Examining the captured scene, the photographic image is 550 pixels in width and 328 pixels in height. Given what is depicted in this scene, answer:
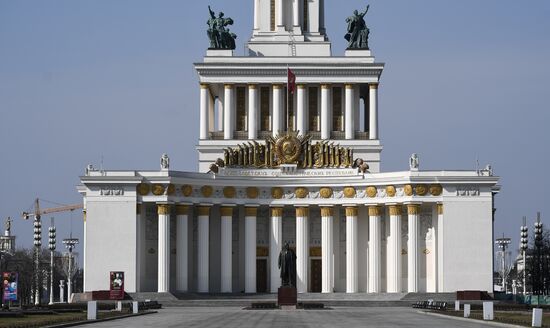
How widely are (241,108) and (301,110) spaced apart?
4890mm

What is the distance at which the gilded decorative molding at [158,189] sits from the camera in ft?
322

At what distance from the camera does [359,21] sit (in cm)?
11362

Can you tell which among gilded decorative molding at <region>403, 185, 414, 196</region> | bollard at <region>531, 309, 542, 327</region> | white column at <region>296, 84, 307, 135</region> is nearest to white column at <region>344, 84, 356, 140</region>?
white column at <region>296, 84, 307, 135</region>

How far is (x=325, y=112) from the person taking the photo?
110 metres

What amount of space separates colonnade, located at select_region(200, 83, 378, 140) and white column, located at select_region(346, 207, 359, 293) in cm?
965

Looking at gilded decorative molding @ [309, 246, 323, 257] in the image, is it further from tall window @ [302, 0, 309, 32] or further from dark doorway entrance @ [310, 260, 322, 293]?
tall window @ [302, 0, 309, 32]

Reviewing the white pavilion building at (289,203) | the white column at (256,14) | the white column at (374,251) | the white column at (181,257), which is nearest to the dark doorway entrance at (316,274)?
the white pavilion building at (289,203)

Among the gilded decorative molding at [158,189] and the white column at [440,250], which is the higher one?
the gilded decorative molding at [158,189]

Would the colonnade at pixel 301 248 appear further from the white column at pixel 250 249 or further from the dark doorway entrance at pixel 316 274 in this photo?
the dark doorway entrance at pixel 316 274

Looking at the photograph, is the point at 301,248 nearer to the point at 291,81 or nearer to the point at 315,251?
the point at 315,251

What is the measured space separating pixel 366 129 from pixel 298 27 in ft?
33.1

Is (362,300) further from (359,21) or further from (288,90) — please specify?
(359,21)

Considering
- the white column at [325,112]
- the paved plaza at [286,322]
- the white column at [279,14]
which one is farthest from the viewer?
the white column at [279,14]

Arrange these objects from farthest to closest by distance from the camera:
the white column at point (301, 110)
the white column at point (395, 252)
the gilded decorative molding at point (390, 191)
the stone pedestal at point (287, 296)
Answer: the white column at point (301, 110) < the gilded decorative molding at point (390, 191) < the white column at point (395, 252) < the stone pedestal at point (287, 296)
